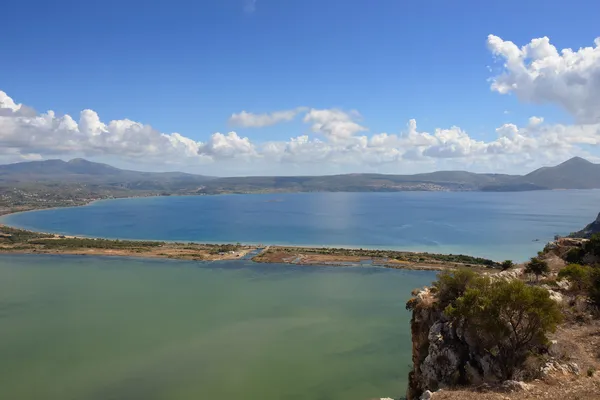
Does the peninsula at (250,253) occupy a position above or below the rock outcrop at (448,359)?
below

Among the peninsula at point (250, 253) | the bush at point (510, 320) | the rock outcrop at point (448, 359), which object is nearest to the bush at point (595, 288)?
the rock outcrop at point (448, 359)

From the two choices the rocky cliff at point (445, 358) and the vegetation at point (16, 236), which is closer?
the rocky cliff at point (445, 358)

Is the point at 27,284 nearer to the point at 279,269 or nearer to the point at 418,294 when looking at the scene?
the point at 279,269

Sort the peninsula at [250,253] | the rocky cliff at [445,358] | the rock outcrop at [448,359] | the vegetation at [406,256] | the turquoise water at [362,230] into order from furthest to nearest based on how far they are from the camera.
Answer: the turquoise water at [362,230], the peninsula at [250,253], the vegetation at [406,256], the rocky cliff at [445,358], the rock outcrop at [448,359]

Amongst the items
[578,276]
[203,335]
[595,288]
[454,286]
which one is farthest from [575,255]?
[203,335]

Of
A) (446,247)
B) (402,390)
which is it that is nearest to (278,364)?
(402,390)

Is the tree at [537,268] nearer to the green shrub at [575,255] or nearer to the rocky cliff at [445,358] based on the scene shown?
the green shrub at [575,255]

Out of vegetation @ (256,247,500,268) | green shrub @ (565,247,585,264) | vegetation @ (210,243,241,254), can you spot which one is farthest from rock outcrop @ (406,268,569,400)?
vegetation @ (210,243,241,254)

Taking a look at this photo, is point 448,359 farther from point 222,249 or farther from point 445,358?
point 222,249
